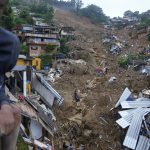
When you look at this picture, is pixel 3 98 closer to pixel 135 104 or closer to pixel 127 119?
pixel 127 119

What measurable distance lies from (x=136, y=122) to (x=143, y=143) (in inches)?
35.4

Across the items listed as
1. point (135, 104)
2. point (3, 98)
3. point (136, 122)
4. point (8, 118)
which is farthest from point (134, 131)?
point (8, 118)

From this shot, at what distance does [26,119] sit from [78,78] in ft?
33.3

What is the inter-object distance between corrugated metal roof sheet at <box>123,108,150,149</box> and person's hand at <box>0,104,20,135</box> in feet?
35.8

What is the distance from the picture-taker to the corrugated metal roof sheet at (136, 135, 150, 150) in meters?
11.3

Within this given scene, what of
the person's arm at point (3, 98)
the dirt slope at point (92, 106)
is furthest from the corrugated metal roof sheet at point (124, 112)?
the person's arm at point (3, 98)

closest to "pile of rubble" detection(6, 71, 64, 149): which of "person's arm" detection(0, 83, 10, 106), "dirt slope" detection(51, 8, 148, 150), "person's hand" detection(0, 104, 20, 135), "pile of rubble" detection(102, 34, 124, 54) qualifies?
"dirt slope" detection(51, 8, 148, 150)

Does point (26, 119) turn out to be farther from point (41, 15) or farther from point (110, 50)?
point (41, 15)

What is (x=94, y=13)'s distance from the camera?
49562 mm

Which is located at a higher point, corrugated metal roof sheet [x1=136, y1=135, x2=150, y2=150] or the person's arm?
the person's arm

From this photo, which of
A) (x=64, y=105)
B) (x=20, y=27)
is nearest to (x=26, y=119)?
(x=64, y=105)

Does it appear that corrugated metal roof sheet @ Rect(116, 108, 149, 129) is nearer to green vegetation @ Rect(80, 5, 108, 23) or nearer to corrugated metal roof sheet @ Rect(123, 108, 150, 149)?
corrugated metal roof sheet @ Rect(123, 108, 150, 149)

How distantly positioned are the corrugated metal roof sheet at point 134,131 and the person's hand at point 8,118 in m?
10.9

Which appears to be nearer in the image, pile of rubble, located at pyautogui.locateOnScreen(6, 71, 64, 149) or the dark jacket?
the dark jacket
